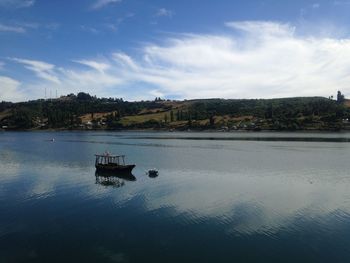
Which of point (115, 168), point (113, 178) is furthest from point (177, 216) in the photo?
point (115, 168)

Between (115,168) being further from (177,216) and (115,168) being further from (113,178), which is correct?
(177,216)

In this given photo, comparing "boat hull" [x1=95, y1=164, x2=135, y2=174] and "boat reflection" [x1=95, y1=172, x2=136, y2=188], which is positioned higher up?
"boat hull" [x1=95, y1=164, x2=135, y2=174]

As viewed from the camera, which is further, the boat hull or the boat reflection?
the boat hull

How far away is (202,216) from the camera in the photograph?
160 ft

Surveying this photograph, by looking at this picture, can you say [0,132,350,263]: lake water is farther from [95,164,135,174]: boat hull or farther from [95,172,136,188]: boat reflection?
[95,164,135,174]: boat hull

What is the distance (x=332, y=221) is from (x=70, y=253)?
30.4m

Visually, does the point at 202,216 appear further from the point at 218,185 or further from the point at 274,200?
the point at 218,185

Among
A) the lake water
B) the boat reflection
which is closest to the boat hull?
the boat reflection

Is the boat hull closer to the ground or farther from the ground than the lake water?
farther from the ground

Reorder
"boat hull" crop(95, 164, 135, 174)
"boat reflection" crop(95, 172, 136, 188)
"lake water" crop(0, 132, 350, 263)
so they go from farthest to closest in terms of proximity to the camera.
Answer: "boat hull" crop(95, 164, 135, 174)
"boat reflection" crop(95, 172, 136, 188)
"lake water" crop(0, 132, 350, 263)

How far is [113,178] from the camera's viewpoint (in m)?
80.1

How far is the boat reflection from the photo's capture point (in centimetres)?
7306

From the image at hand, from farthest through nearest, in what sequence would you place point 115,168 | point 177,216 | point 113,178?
point 115,168 → point 113,178 → point 177,216

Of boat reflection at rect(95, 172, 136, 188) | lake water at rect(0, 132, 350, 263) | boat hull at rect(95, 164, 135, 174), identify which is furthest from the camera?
boat hull at rect(95, 164, 135, 174)
